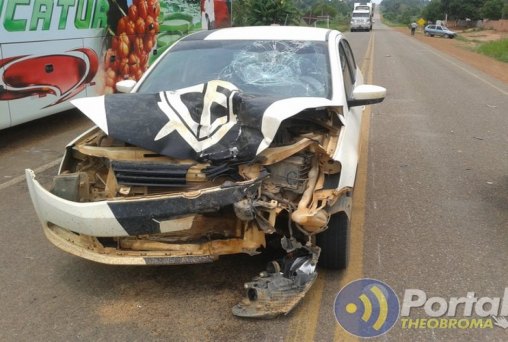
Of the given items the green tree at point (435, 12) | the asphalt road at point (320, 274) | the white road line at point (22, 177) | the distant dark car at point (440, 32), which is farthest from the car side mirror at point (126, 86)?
the green tree at point (435, 12)

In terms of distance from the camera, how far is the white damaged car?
3.29 m

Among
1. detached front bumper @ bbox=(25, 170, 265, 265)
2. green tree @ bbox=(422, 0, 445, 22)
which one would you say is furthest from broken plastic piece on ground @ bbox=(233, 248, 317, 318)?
green tree @ bbox=(422, 0, 445, 22)

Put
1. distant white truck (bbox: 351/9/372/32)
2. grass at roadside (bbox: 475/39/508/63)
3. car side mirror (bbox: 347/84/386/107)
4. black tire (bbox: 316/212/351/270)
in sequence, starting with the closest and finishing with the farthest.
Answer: black tire (bbox: 316/212/351/270) < car side mirror (bbox: 347/84/386/107) < grass at roadside (bbox: 475/39/508/63) < distant white truck (bbox: 351/9/372/32)

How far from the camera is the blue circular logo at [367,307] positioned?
3284mm

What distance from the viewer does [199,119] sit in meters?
3.78

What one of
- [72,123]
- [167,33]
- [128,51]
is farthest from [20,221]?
[167,33]

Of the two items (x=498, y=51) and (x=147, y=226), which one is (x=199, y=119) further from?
(x=498, y=51)

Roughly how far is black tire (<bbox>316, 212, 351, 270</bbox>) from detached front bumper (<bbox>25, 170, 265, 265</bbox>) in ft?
1.80

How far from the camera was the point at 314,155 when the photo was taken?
3625 mm

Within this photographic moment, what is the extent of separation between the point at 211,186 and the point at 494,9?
273 feet

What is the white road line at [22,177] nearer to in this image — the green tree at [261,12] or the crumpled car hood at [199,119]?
the crumpled car hood at [199,119]

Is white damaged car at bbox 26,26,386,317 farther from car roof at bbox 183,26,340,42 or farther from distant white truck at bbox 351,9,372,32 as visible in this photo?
distant white truck at bbox 351,9,372,32

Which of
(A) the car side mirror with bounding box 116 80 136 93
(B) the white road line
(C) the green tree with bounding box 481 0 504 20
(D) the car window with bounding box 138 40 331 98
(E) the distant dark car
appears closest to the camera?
(D) the car window with bounding box 138 40 331 98

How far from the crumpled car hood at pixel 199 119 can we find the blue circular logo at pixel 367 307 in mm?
1144
